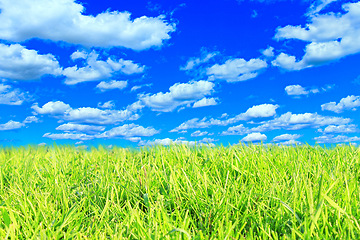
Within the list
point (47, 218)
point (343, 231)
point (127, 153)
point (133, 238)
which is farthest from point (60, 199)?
point (343, 231)

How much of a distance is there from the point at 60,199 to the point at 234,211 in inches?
69.5

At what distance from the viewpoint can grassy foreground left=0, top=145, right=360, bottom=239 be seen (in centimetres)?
218

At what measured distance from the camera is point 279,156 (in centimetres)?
409

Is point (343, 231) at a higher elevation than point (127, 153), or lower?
lower

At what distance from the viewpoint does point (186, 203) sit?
2.68 metres

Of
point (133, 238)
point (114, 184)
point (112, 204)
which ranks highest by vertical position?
point (114, 184)

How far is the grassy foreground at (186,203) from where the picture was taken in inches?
85.9

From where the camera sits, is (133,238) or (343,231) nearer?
(343,231)

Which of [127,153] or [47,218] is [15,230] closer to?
[47,218]

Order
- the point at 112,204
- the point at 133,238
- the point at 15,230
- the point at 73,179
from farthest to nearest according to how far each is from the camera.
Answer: the point at 73,179
the point at 112,204
the point at 15,230
the point at 133,238

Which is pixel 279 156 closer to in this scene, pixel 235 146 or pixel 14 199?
pixel 235 146

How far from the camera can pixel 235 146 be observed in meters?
4.47

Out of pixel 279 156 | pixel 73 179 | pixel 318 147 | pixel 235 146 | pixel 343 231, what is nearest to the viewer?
pixel 343 231

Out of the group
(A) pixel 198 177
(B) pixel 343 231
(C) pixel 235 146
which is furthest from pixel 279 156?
(B) pixel 343 231
